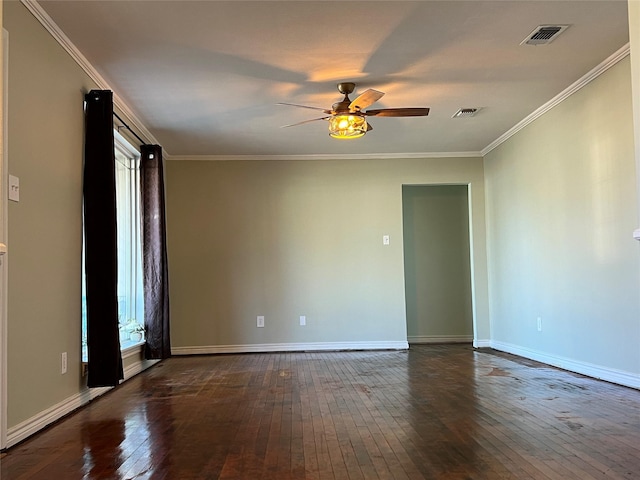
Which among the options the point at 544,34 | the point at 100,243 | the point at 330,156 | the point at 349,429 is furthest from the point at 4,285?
the point at 330,156

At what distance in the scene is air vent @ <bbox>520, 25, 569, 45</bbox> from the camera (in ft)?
10.7

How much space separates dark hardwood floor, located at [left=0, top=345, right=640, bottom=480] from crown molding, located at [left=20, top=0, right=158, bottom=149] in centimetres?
230

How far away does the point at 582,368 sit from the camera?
14.1ft

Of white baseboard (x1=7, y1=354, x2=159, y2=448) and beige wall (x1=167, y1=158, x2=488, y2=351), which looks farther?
beige wall (x1=167, y1=158, x2=488, y2=351)

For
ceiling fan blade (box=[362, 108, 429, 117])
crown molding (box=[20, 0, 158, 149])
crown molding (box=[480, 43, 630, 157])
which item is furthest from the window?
crown molding (box=[480, 43, 630, 157])

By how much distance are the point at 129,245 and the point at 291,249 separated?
197cm

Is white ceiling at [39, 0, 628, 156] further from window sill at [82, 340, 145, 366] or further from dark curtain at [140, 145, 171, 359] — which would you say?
window sill at [82, 340, 145, 366]

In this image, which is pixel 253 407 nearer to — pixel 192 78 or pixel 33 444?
pixel 33 444

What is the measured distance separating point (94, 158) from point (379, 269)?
376 centimetres

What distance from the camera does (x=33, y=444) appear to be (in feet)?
8.66

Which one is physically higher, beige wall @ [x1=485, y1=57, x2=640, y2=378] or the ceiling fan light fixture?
the ceiling fan light fixture

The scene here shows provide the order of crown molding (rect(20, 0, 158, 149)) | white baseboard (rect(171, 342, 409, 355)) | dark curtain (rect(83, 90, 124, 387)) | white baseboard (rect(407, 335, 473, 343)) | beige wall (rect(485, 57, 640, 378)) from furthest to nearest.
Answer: white baseboard (rect(407, 335, 473, 343)) < white baseboard (rect(171, 342, 409, 355)) < beige wall (rect(485, 57, 640, 378)) < dark curtain (rect(83, 90, 124, 387)) < crown molding (rect(20, 0, 158, 149))

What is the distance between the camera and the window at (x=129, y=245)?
4918 mm

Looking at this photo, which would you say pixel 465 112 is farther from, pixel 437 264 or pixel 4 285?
pixel 4 285
